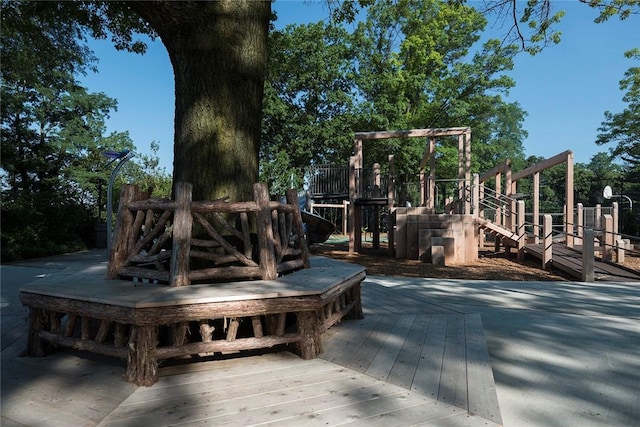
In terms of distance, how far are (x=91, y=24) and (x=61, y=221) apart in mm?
8696

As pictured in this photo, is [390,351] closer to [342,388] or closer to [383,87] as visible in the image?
[342,388]

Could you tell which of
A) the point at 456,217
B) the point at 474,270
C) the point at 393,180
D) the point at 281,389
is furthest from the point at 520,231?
the point at 281,389

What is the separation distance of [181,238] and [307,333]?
3.80ft

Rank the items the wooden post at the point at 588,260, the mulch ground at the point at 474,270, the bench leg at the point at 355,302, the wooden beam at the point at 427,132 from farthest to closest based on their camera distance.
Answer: the wooden beam at the point at 427,132
the mulch ground at the point at 474,270
the wooden post at the point at 588,260
the bench leg at the point at 355,302

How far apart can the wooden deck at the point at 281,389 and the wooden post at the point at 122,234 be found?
701mm

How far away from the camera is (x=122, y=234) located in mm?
3152

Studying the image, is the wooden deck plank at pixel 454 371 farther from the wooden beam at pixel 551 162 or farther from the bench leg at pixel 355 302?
the wooden beam at pixel 551 162

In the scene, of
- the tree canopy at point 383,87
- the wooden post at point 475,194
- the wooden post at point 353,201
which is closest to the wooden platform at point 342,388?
the wooden post at point 475,194

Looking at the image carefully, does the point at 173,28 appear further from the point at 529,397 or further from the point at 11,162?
the point at 11,162

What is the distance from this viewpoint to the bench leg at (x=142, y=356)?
7.93ft

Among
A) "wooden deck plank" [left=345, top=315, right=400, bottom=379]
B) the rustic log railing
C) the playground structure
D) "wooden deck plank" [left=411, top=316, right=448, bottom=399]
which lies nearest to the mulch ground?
the playground structure

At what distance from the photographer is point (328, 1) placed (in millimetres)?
7992

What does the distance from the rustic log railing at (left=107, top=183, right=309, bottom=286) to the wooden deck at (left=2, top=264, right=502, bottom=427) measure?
655 mm

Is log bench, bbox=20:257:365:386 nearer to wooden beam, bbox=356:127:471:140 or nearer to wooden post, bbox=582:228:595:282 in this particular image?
wooden post, bbox=582:228:595:282
